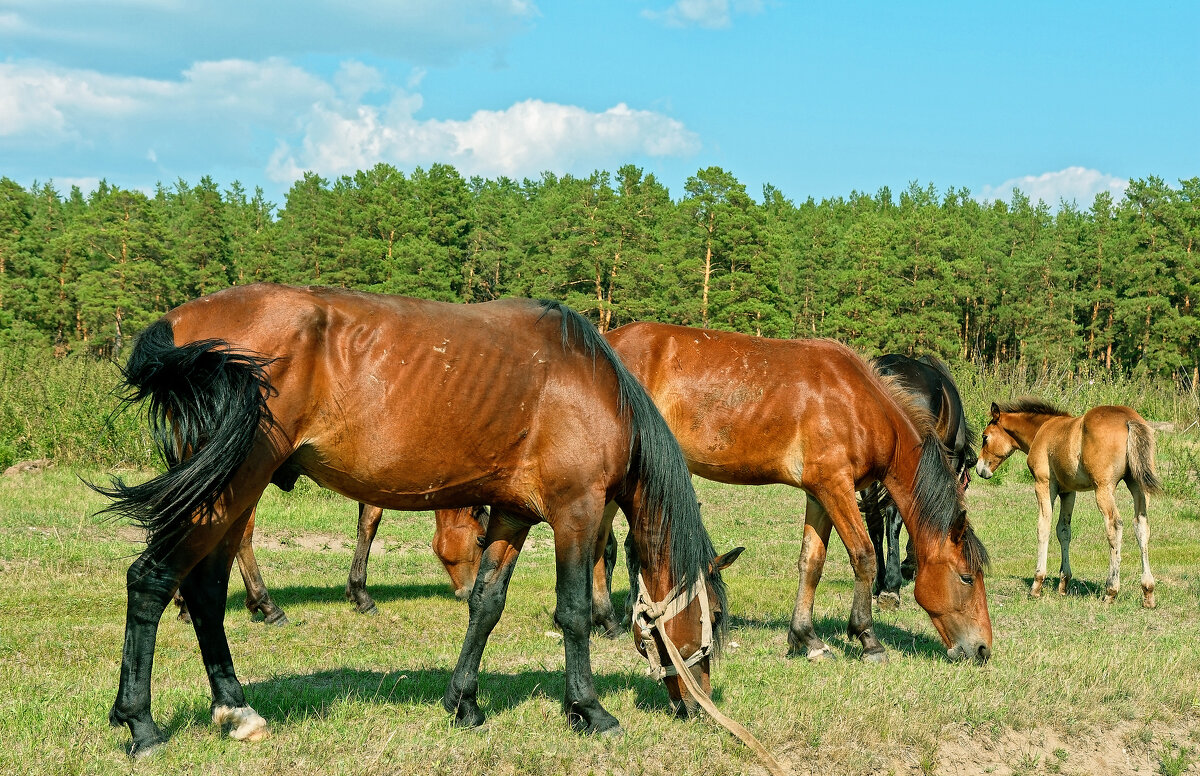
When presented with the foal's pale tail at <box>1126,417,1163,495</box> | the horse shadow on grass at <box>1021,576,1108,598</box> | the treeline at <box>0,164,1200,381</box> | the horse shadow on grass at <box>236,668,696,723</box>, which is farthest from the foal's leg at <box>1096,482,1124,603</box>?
the treeline at <box>0,164,1200,381</box>

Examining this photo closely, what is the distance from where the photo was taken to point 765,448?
7.90 meters

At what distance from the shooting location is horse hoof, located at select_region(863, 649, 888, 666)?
23.4 ft

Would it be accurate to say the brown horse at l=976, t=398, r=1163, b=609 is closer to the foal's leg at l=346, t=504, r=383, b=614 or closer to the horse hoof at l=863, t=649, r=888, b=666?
the horse hoof at l=863, t=649, r=888, b=666

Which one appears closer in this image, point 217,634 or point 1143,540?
point 217,634

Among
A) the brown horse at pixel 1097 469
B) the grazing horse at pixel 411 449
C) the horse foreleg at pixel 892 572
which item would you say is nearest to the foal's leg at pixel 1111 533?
the brown horse at pixel 1097 469

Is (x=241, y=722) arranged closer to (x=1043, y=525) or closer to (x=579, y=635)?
(x=579, y=635)

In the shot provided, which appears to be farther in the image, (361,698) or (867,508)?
(867,508)

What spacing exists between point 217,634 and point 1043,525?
9800 millimetres

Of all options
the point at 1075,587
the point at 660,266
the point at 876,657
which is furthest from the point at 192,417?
the point at 660,266

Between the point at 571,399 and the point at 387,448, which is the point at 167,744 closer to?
the point at 387,448

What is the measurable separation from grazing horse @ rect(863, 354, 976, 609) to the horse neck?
51 centimetres

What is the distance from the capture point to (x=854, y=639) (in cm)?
805

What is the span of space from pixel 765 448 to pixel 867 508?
2.17 m

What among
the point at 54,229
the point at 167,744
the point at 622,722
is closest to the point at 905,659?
the point at 622,722
